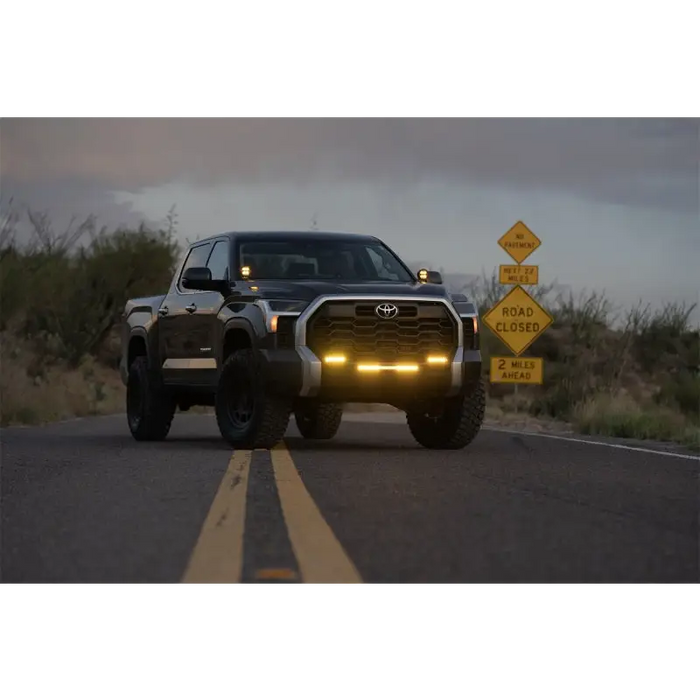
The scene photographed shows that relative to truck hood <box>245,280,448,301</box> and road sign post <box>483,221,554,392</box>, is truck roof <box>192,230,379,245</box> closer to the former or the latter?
truck hood <box>245,280,448,301</box>

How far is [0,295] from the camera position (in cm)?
3622

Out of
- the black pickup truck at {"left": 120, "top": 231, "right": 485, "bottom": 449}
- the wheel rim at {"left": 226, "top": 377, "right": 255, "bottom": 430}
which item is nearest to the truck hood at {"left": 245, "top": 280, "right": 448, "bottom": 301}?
the black pickup truck at {"left": 120, "top": 231, "right": 485, "bottom": 449}

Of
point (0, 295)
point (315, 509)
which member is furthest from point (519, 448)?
point (0, 295)

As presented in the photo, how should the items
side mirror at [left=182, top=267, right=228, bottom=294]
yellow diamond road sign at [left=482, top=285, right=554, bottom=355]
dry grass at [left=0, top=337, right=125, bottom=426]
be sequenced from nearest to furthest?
side mirror at [left=182, top=267, right=228, bottom=294] → dry grass at [left=0, top=337, right=125, bottom=426] → yellow diamond road sign at [left=482, top=285, right=554, bottom=355]

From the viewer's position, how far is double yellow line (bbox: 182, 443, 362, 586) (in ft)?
19.6

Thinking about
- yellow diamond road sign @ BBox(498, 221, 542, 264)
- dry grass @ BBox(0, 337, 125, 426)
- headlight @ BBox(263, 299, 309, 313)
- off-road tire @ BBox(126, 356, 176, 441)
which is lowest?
dry grass @ BBox(0, 337, 125, 426)

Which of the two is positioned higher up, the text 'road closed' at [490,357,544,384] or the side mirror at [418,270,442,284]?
the side mirror at [418,270,442,284]

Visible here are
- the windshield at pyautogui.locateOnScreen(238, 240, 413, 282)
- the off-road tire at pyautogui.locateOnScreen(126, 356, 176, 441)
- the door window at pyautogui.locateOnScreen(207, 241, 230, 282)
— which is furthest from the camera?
the off-road tire at pyautogui.locateOnScreen(126, 356, 176, 441)

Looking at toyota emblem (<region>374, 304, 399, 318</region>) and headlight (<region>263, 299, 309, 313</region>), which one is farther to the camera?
toyota emblem (<region>374, 304, 399, 318</region>)

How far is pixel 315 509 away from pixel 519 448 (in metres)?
6.13

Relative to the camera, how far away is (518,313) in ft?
74.4

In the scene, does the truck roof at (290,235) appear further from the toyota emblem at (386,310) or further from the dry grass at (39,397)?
the dry grass at (39,397)

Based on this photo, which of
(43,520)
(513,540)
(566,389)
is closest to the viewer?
(513,540)
